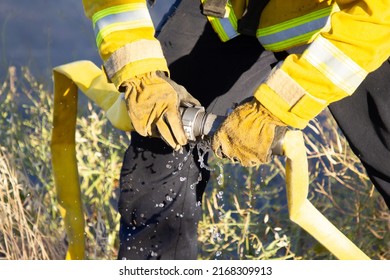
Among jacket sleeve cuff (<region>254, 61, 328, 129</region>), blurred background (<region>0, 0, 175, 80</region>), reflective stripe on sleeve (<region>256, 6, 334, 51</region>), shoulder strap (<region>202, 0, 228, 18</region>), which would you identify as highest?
shoulder strap (<region>202, 0, 228, 18</region>)

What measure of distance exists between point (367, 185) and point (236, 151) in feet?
5.31

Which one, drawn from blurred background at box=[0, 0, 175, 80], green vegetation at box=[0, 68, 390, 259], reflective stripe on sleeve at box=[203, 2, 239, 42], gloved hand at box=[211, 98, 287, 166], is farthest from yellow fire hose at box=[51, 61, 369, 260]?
blurred background at box=[0, 0, 175, 80]

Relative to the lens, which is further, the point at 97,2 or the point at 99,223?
the point at 99,223

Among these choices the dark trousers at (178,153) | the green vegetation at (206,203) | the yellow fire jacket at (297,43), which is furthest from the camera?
the green vegetation at (206,203)

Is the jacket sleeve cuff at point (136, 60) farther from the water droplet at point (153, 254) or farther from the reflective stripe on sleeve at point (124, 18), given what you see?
the water droplet at point (153, 254)

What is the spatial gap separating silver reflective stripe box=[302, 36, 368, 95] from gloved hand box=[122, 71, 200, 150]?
39 centimetres

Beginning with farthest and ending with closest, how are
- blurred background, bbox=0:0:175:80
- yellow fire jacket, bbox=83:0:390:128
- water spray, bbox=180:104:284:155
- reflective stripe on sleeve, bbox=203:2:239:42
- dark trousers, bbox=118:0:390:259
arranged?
blurred background, bbox=0:0:175:80, dark trousers, bbox=118:0:390:259, reflective stripe on sleeve, bbox=203:2:239:42, water spray, bbox=180:104:284:155, yellow fire jacket, bbox=83:0:390:128

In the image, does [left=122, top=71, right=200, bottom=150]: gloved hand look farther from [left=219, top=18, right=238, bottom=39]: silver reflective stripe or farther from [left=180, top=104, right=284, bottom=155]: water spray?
[left=219, top=18, right=238, bottom=39]: silver reflective stripe

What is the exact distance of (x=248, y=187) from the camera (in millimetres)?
3615

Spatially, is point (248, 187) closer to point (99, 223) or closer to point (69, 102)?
point (99, 223)

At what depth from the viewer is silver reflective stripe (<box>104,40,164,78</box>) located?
7.49 ft

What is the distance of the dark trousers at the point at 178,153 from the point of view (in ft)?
8.69

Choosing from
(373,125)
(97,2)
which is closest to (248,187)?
(373,125)

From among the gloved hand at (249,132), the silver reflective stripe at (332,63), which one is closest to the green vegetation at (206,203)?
the gloved hand at (249,132)
